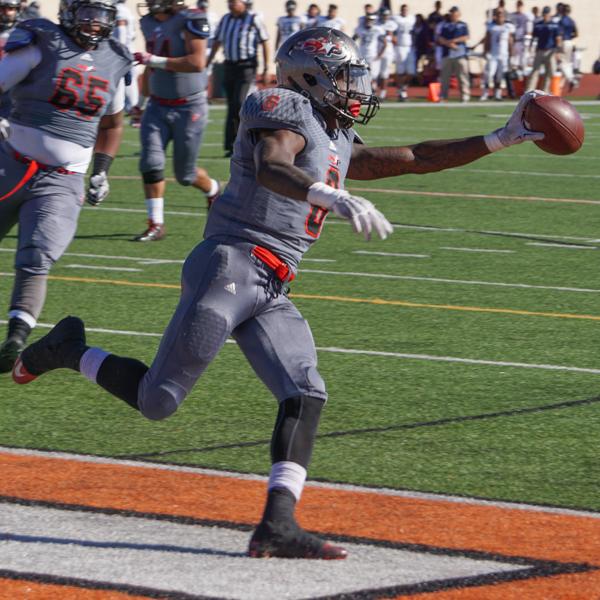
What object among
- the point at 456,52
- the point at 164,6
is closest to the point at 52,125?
the point at 164,6

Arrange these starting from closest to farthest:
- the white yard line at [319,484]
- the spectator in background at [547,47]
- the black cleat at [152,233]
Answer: the white yard line at [319,484] < the black cleat at [152,233] < the spectator in background at [547,47]

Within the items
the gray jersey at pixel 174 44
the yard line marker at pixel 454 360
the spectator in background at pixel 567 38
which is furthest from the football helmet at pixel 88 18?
the spectator in background at pixel 567 38

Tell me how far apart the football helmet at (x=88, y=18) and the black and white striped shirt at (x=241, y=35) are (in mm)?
11033

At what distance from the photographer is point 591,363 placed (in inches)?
295

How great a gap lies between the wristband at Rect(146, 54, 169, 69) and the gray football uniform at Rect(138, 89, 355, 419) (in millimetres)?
6197

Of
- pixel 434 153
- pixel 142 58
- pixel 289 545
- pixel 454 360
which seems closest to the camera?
pixel 289 545

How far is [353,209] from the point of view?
13.5 feet

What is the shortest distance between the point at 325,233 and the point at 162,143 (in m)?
1.59

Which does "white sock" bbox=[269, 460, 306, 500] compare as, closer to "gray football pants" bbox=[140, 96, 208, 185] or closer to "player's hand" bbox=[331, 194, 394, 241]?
"player's hand" bbox=[331, 194, 394, 241]

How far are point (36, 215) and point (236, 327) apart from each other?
95.2 inches

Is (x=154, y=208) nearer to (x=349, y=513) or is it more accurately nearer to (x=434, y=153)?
(x=434, y=153)

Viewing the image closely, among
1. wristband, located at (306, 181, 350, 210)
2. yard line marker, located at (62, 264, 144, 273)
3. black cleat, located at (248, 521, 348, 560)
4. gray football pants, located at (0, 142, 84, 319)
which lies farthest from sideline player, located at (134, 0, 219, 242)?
black cleat, located at (248, 521, 348, 560)

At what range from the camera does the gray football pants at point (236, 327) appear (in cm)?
457

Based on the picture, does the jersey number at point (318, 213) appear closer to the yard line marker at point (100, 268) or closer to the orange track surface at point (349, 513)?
the orange track surface at point (349, 513)
